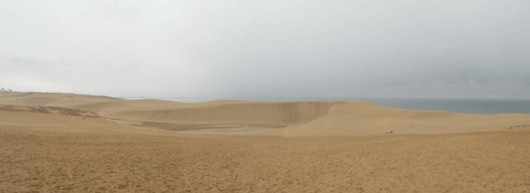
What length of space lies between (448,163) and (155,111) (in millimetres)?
44034

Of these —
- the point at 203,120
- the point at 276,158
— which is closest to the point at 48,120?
the point at 276,158

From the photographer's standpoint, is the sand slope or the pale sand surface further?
the sand slope

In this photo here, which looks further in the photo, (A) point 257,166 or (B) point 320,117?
(B) point 320,117

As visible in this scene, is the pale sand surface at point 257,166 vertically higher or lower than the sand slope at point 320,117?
lower

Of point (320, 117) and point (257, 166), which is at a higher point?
point (320, 117)

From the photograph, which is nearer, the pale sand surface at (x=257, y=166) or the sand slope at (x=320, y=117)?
the pale sand surface at (x=257, y=166)

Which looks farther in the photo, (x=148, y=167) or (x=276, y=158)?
(x=276, y=158)

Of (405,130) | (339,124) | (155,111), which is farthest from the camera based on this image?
(155,111)

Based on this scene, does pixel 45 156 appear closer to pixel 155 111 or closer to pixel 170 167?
pixel 170 167

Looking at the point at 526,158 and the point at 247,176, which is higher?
the point at 526,158

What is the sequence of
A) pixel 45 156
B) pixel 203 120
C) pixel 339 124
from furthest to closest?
pixel 203 120 → pixel 339 124 → pixel 45 156

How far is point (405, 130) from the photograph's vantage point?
70.0 feet

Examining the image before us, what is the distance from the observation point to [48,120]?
62.4 feet

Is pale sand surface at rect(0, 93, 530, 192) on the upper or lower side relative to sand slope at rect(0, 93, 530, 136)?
lower
